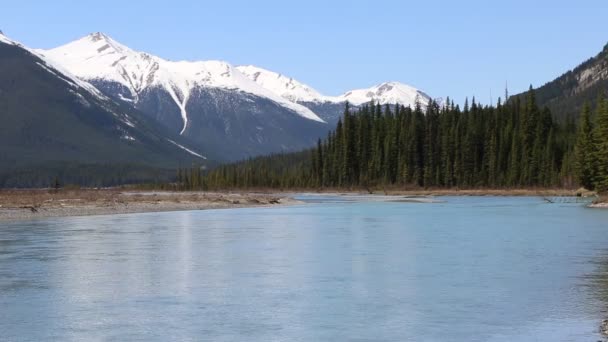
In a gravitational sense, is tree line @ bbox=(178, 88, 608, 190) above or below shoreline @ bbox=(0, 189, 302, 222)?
above

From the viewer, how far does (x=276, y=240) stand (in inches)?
1786

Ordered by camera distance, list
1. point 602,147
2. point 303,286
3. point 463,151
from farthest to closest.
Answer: point 463,151
point 602,147
point 303,286

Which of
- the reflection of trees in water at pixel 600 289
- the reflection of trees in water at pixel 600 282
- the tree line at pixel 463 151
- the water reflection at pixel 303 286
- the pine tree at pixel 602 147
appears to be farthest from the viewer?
A: the tree line at pixel 463 151

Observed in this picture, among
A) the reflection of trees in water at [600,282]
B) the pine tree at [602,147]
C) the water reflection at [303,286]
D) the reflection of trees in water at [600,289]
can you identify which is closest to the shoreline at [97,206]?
the water reflection at [303,286]

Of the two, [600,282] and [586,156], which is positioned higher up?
[586,156]

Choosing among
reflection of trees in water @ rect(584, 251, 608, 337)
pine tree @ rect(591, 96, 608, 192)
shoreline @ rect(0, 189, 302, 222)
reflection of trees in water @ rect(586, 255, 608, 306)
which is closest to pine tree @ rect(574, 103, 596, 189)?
pine tree @ rect(591, 96, 608, 192)

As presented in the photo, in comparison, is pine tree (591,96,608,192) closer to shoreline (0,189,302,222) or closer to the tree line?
the tree line

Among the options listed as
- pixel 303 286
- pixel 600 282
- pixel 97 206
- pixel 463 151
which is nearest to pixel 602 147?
pixel 97 206

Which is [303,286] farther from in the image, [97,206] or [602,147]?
[602,147]

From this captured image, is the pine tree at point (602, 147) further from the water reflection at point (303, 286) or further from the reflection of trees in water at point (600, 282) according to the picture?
the reflection of trees in water at point (600, 282)

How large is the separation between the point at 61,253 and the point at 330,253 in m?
12.1

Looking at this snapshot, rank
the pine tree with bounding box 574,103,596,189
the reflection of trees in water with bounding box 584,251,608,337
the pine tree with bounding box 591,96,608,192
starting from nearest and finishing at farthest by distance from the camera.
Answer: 1. the reflection of trees in water with bounding box 584,251,608,337
2. the pine tree with bounding box 591,96,608,192
3. the pine tree with bounding box 574,103,596,189

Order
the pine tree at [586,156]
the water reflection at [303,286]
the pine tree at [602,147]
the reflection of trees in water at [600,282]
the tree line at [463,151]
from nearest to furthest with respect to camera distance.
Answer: the water reflection at [303,286] < the reflection of trees in water at [600,282] < the pine tree at [602,147] < the pine tree at [586,156] < the tree line at [463,151]

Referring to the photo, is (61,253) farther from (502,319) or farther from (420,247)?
(502,319)
